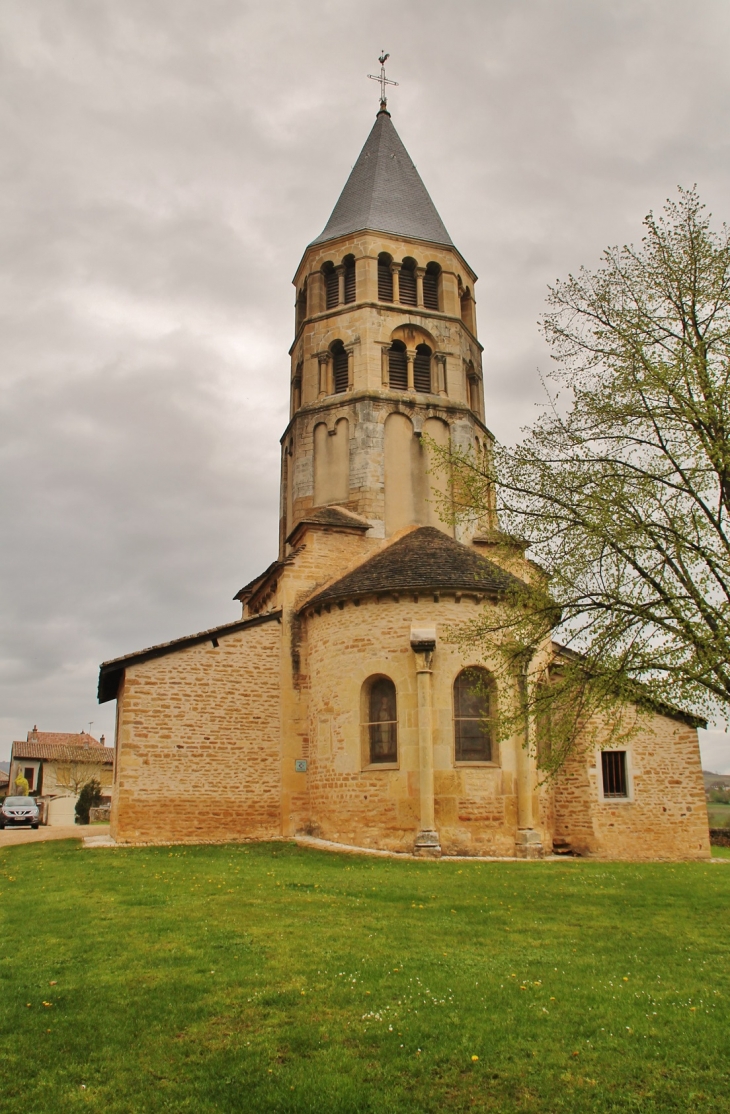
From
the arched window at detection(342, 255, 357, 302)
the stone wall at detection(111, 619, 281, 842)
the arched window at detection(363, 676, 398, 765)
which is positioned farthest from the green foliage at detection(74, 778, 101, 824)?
the arched window at detection(342, 255, 357, 302)

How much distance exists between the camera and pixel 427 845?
1636cm

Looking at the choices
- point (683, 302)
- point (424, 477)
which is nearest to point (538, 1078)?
point (683, 302)

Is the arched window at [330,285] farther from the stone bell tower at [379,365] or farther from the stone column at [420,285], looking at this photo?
the stone column at [420,285]

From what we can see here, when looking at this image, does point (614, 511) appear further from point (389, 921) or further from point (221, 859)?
point (221, 859)

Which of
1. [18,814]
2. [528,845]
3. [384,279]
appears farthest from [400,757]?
[18,814]

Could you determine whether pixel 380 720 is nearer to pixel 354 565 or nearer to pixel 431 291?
pixel 354 565

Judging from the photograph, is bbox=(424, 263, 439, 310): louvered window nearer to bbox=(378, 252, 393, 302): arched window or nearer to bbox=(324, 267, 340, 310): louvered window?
bbox=(378, 252, 393, 302): arched window

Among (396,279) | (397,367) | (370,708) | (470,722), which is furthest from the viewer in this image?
(396,279)

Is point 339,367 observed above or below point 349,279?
below

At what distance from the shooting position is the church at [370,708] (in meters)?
17.2

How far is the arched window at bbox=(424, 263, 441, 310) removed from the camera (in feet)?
86.9

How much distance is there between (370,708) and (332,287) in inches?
578

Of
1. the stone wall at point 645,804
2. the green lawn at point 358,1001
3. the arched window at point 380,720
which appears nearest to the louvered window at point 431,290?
the arched window at point 380,720

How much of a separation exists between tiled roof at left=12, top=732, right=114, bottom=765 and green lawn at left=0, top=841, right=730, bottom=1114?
175ft
